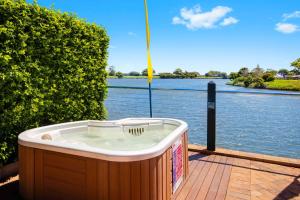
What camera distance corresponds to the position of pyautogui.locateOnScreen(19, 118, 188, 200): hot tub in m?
1.65

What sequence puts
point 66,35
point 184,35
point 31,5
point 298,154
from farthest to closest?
point 184,35, point 298,154, point 66,35, point 31,5

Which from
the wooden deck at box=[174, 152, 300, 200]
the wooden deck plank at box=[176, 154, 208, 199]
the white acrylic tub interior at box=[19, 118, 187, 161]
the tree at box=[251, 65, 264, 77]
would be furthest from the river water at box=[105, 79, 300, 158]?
the tree at box=[251, 65, 264, 77]

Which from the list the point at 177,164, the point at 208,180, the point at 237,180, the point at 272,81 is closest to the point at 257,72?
the point at 272,81

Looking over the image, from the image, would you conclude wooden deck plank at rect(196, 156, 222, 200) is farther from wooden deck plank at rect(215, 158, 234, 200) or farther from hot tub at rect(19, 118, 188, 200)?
hot tub at rect(19, 118, 188, 200)

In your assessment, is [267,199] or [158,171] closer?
[158,171]

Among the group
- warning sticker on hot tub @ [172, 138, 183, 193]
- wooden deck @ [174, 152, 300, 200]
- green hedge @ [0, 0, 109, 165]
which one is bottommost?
wooden deck @ [174, 152, 300, 200]

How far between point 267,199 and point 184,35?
45.1 ft

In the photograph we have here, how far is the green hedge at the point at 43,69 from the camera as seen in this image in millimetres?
2443

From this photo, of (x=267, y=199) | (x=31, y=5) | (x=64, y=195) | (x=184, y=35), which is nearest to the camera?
(x=64, y=195)

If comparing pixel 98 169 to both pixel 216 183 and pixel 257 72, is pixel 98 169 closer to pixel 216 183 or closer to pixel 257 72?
pixel 216 183

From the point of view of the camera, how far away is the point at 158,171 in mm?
1752

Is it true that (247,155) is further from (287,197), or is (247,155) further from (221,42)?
(221,42)

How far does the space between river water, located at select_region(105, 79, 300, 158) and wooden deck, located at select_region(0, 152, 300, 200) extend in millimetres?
817

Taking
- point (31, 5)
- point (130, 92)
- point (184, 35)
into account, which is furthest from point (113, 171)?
point (184, 35)
